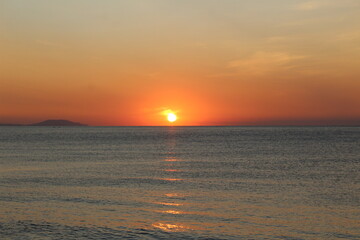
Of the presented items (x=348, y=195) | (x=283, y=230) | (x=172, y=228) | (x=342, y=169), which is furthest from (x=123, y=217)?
(x=342, y=169)

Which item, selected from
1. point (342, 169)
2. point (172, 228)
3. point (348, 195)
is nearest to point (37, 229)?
point (172, 228)

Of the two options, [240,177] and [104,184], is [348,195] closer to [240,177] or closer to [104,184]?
[240,177]

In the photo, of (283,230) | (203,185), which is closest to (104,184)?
(203,185)

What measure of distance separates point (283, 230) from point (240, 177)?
66.5ft

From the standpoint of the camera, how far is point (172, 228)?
20.4m

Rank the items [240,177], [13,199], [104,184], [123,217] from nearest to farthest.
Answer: [123,217]
[13,199]
[104,184]
[240,177]

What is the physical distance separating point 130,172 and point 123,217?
2251cm

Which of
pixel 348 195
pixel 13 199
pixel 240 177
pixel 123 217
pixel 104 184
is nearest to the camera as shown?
pixel 123 217

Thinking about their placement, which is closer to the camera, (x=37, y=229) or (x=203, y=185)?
(x=37, y=229)

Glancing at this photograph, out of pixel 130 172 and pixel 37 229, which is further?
pixel 130 172

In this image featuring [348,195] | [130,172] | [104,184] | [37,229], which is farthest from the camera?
[130,172]

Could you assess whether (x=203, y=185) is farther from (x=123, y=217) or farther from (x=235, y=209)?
(x=123, y=217)

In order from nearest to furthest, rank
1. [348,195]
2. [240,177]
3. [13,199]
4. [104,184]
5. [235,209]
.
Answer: [235,209] → [13,199] → [348,195] → [104,184] → [240,177]

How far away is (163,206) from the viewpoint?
25906 millimetres
